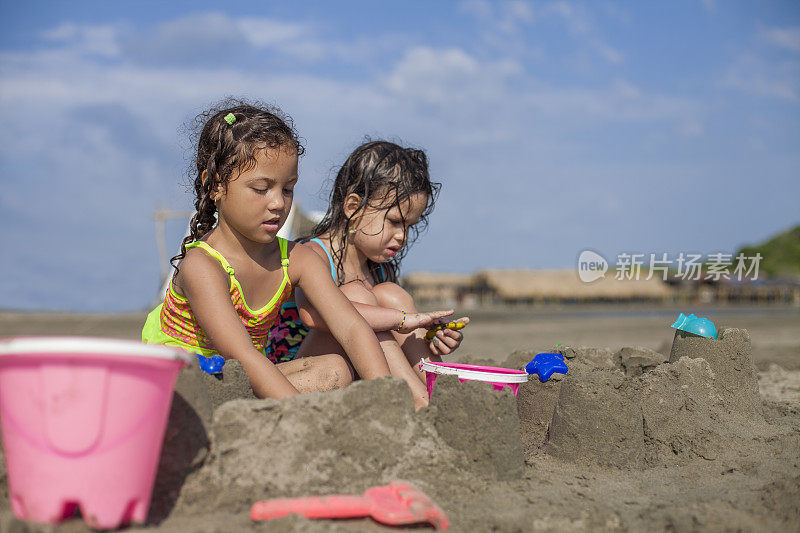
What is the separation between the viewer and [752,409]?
3104 mm

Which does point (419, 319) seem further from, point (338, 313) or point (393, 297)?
point (338, 313)

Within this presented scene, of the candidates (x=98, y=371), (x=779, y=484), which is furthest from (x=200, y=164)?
(x=779, y=484)

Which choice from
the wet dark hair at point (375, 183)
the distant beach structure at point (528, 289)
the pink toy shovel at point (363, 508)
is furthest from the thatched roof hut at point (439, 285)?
the pink toy shovel at point (363, 508)

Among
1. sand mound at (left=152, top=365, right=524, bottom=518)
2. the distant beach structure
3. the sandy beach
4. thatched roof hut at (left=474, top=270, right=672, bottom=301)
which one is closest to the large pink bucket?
the sandy beach

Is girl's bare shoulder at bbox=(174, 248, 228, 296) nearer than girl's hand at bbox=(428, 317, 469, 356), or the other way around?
girl's bare shoulder at bbox=(174, 248, 228, 296)

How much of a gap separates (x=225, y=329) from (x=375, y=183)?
1.32m

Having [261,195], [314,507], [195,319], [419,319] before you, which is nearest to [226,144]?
[261,195]

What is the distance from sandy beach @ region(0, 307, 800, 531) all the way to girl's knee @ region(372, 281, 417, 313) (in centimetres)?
72

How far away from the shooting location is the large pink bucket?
57.4 inches

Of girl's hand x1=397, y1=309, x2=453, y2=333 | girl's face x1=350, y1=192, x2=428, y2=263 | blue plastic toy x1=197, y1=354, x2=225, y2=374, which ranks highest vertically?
girl's face x1=350, y1=192, x2=428, y2=263

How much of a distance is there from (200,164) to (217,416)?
4.17 ft

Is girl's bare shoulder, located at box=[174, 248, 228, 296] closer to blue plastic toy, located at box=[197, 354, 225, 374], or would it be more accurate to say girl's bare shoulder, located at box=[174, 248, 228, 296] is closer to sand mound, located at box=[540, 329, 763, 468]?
blue plastic toy, located at box=[197, 354, 225, 374]

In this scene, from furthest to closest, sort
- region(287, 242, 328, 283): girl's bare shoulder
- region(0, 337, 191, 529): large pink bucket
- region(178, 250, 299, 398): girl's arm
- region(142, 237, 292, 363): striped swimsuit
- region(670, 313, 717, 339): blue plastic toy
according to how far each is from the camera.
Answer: region(670, 313, 717, 339): blue plastic toy < region(287, 242, 328, 283): girl's bare shoulder < region(142, 237, 292, 363): striped swimsuit < region(178, 250, 299, 398): girl's arm < region(0, 337, 191, 529): large pink bucket

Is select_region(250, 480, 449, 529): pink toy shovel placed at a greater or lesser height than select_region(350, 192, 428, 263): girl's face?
lesser
